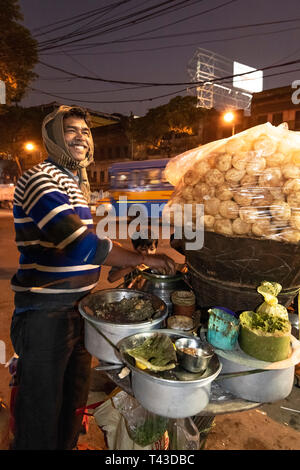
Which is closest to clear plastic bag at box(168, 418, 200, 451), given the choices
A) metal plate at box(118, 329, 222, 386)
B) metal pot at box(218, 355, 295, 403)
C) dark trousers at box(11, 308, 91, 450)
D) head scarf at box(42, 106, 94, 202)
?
metal pot at box(218, 355, 295, 403)

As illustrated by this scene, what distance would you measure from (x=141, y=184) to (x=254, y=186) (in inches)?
570

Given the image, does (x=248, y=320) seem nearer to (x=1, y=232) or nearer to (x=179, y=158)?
(x=179, y=158)

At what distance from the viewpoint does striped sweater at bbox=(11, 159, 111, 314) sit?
1.65m

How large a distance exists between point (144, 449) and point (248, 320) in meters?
1.11

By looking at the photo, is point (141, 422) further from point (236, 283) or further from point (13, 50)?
point (13, 50)

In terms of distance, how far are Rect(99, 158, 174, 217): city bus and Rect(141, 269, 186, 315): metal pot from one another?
40.7ft

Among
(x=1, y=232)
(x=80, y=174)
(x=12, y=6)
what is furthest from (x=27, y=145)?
(x=80, y=174)

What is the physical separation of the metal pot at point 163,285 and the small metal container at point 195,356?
0.68 meters

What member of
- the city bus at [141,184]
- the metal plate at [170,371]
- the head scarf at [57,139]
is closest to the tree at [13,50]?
the city bus at [141,184]

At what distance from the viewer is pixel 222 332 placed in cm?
152

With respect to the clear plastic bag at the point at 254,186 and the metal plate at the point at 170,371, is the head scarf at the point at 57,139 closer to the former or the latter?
the clear plastic bag at the point at 254,186

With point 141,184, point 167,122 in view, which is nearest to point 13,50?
point 141,184

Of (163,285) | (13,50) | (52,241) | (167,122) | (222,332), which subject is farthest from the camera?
(167,122)

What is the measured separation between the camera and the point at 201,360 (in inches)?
50.4
